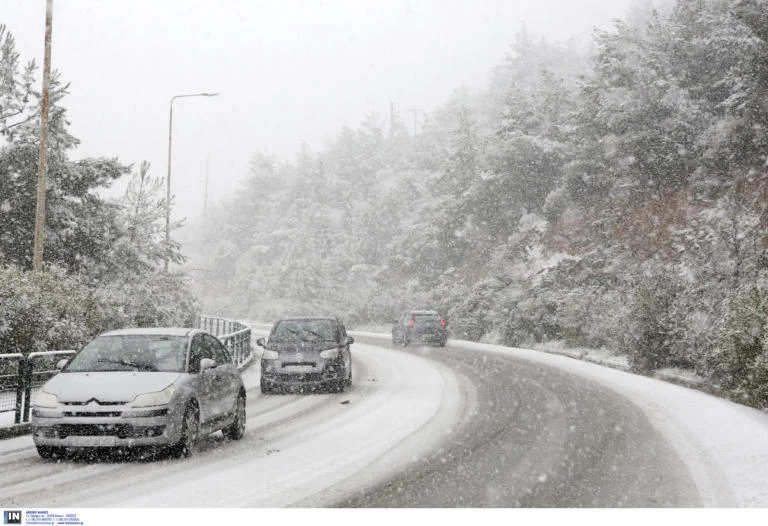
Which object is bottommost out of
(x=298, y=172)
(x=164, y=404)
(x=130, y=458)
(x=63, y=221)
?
(x=130, y=458)

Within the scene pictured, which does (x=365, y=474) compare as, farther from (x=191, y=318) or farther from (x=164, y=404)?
(x=191, y=318)

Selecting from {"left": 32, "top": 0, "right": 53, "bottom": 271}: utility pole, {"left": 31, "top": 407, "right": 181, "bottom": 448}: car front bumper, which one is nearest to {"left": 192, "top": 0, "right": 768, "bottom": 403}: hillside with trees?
{"left": 31, "top": 407, "right": 181, "bottom": 448}: car front bumper

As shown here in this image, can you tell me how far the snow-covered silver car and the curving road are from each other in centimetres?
29

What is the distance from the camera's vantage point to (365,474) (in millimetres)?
8195

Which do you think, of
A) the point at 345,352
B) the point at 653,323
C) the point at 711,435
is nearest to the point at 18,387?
the point at 345,352

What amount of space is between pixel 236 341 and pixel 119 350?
42.7 ft

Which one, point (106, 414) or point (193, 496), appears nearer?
point (193, 496)

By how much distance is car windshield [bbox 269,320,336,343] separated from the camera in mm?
17672

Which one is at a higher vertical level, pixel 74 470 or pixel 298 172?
pixel 298 172

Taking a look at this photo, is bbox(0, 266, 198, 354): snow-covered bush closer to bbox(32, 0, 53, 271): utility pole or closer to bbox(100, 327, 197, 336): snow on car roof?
bbox(32, 0, 53, 271): utility pole

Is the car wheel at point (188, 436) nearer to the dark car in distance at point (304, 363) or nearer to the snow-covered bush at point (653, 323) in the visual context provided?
the dark car in distance at point (304, 363)

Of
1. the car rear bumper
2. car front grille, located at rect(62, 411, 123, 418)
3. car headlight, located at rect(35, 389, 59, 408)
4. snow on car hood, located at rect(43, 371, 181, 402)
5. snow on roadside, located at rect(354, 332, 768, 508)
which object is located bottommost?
the car rear bumper

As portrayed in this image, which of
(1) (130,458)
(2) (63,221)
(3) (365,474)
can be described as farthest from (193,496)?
(2) (63,221)

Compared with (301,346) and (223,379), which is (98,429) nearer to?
(223,379)
